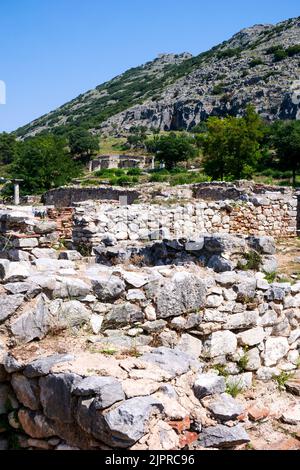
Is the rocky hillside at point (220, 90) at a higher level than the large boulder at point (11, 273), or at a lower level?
higher

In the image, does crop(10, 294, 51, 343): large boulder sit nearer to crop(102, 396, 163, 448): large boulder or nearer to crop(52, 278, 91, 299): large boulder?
crop(52, 278, 91, 299): large boulder

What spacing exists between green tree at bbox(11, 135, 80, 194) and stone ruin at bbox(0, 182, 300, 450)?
133 ft

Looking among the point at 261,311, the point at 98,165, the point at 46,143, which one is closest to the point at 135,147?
the point at 98,165

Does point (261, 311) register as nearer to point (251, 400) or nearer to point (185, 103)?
point (251, 400)

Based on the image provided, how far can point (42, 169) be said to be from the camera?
47.3m

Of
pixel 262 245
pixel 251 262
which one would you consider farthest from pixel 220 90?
pixel 251 262

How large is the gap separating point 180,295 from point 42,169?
43.9 metres

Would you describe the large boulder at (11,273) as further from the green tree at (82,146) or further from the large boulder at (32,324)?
the green tree at (82,146)

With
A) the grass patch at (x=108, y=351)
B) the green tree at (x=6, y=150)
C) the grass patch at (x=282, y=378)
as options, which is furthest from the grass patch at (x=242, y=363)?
the green tree at (x=6, y=150)

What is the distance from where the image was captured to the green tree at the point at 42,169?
46.4m

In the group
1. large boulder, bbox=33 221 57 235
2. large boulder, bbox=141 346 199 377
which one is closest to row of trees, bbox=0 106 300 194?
large boulder, bbox=33 221 57 235

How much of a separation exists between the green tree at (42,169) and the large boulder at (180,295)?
1634 inches

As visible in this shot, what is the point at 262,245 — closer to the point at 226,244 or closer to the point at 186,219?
the point at 226,244
